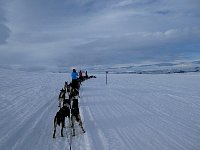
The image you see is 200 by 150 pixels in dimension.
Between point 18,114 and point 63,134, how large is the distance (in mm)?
3809

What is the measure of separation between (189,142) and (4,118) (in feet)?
20.9

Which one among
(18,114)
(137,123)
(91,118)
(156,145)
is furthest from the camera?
(18,114)

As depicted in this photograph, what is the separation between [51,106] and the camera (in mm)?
12836

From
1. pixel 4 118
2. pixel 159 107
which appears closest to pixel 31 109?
pixel 4 118

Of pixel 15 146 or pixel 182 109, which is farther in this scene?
pixel 182 109

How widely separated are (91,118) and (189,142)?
12.6 feet

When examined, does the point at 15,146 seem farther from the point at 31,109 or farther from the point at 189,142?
the point at 31,109

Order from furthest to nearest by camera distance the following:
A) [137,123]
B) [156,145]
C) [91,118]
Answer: [91,118]
[137,123]
[156,145]

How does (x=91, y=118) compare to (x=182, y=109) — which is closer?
(x=91, y=118)

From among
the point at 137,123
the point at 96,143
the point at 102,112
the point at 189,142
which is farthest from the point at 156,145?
the point at 102,112

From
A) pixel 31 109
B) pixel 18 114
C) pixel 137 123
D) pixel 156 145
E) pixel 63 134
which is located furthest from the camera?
pixel 31 109

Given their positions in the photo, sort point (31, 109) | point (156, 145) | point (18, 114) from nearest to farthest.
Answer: point (156, 145)
point (18, 114)
point (31, 109)

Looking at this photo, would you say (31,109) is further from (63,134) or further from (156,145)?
(156,145)

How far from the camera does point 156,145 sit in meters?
6.72
